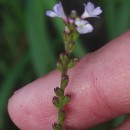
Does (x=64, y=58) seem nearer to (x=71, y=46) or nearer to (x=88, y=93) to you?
(x=71, y=46)

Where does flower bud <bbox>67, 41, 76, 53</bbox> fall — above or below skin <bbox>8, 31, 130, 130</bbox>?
above

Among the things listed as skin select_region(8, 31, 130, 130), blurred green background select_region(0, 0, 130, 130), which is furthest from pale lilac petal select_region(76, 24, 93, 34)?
blurred green background select_region(0, 0, 130, 130)

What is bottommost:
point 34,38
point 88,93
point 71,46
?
point 88,93

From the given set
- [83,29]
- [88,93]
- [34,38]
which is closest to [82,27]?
[83,29]

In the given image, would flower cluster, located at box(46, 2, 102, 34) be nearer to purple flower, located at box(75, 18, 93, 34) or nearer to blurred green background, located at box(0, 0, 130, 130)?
purple flower, located at box(75, 18, 93, 34)

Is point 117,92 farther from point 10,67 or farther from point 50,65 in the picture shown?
point 10,67

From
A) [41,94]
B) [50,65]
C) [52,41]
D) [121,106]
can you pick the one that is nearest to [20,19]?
[52,41]
